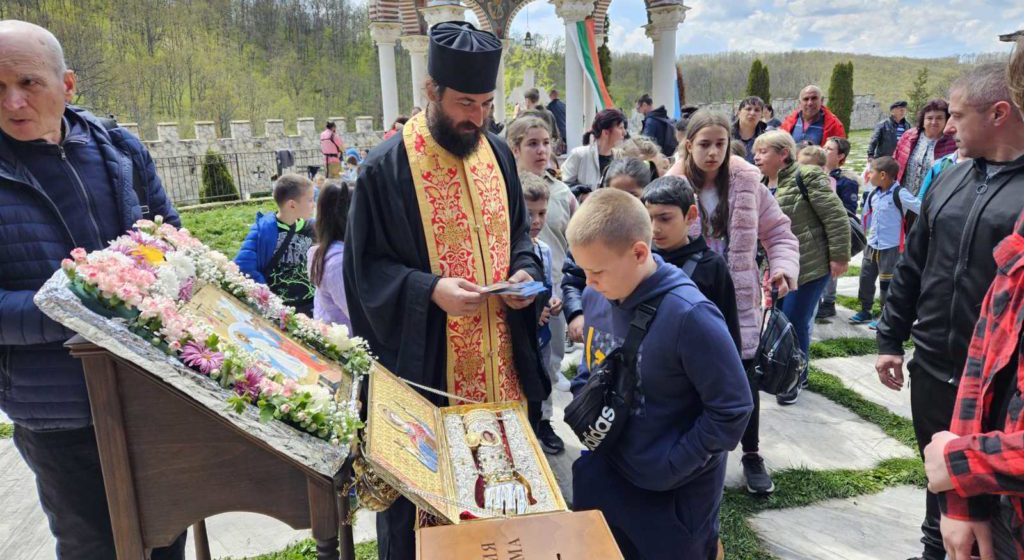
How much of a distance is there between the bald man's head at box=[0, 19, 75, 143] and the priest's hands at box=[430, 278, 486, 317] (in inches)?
51.8

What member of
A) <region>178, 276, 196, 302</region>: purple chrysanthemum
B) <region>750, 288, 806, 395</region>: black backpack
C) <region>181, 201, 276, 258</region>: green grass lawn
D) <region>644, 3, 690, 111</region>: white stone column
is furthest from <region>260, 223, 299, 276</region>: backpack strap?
<region>644, 3, 690, 111</region>: white stone column

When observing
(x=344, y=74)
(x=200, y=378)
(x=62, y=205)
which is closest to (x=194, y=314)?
(x=200, y=378)

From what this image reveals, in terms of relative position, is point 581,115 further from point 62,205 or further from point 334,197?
point 62,205

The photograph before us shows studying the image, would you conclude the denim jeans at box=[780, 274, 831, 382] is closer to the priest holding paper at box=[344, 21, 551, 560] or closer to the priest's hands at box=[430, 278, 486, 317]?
the priest holding paper at box=[344, 21, 551, 560]

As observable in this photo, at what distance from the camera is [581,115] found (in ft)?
41.0

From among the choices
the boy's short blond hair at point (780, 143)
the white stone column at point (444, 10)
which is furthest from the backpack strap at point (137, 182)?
the white stone column at point (444, 10)

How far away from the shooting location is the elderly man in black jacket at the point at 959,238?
209cm

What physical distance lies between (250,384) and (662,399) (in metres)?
1.23

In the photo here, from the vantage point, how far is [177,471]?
4.71 feet

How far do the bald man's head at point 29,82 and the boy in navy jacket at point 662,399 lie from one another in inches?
65.7

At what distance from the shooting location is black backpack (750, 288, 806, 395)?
303 cm

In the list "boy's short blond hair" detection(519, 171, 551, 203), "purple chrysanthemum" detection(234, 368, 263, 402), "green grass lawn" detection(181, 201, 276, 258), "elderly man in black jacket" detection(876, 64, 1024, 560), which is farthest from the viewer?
"green grass lawn" detection(181, 201, 276, 258)

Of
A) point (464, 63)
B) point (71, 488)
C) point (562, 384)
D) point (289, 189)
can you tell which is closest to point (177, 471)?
point (71, 488)

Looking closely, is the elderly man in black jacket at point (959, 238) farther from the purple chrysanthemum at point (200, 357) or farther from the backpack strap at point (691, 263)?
the purple chrysanthemum at point (200, 357)
